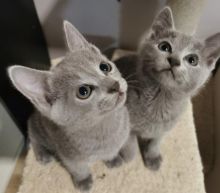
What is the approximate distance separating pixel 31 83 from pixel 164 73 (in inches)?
13.0

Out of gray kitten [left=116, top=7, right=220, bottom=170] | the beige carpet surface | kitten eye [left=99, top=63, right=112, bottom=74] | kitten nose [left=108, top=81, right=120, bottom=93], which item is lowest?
the beige carpet surface

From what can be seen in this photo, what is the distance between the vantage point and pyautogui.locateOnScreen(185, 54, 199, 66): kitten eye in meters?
0.82

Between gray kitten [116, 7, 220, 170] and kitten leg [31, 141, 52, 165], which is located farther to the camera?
kitten leg [31, 141, 52, 165]

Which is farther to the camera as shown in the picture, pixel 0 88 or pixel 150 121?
pixel 0 88

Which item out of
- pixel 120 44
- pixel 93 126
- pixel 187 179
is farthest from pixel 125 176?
pixel 120 44

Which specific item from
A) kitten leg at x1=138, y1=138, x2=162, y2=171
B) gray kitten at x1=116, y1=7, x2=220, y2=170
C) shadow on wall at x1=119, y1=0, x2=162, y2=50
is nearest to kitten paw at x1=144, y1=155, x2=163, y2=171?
kitten leg at x1=138, y1=138, x2=162, y2=171

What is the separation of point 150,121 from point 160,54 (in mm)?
A: 216

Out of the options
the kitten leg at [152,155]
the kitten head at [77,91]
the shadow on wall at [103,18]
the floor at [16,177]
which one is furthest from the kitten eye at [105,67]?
the floor at [16,177]

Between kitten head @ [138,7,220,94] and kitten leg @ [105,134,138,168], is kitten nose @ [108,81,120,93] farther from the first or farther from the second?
kitten leg @ [105,134,138,168]

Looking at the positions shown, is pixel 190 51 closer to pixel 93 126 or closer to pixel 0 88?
pixel 93 126

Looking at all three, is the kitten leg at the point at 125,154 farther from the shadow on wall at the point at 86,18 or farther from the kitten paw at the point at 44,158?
the shadow on wall at the point at 86,18

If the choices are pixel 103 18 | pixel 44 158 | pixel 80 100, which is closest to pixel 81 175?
pixel 44 158

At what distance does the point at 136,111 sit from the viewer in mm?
943

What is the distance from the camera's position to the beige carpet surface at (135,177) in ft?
3.50
